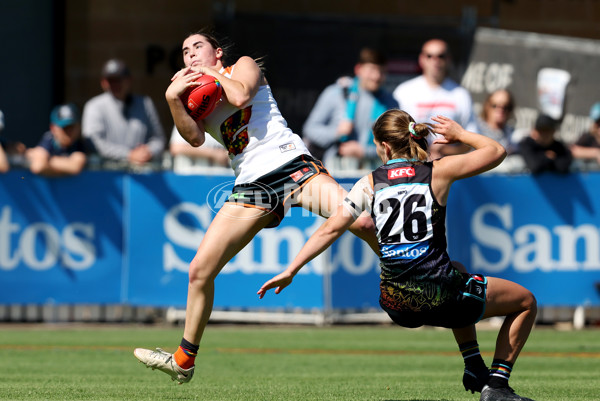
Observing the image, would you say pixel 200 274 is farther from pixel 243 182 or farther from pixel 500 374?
pixel 500 374

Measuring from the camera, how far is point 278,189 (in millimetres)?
6191

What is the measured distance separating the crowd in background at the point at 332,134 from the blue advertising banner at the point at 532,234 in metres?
0.29

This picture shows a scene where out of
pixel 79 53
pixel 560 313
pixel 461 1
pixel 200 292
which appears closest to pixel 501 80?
pixel 461 1

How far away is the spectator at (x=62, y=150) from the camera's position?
34.6ft

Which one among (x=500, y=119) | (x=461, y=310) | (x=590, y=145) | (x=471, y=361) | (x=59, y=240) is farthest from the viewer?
(x=590, y=145)

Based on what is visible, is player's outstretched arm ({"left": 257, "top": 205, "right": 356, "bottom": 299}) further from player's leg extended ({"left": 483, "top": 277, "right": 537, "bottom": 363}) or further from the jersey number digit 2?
player's leg extended ({"left": 483, "top": 277, "right": 537, "bottom": 363})

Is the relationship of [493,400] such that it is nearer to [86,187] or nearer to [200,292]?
[200,292]

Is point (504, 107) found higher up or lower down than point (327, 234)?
higher up

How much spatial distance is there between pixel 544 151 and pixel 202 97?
5.74 meters

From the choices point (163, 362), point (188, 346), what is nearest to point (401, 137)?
point (188, 346)

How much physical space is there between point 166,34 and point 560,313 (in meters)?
Answer: 6.43

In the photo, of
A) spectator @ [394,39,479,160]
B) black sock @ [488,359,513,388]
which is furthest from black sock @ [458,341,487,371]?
spectator @ [394,39,479,160]

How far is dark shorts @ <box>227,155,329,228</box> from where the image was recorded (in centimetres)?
617

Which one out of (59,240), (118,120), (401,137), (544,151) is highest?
(118,120)
